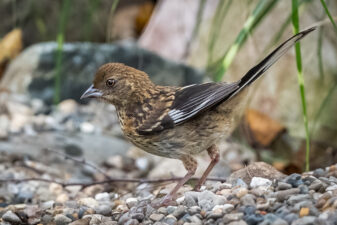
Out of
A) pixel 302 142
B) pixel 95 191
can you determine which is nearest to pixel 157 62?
pixel 302 142

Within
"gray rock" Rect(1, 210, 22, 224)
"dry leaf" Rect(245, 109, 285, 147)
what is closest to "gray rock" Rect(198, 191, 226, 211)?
"gray rock" Rect(1, 210, 22, 224)

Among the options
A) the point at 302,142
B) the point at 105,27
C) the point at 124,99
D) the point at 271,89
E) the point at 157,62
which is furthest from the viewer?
the point at 105,27

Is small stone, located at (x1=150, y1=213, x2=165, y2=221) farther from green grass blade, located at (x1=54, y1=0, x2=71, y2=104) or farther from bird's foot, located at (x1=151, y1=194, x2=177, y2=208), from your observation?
green grass blade, located at (x1=54, y1=0, x2=71, y2=104)

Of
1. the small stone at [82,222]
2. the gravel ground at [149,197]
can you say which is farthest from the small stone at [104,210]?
the small stone at [82,222]

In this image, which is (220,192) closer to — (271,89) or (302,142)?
(302,142)

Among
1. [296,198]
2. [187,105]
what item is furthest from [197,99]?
[296,198]
